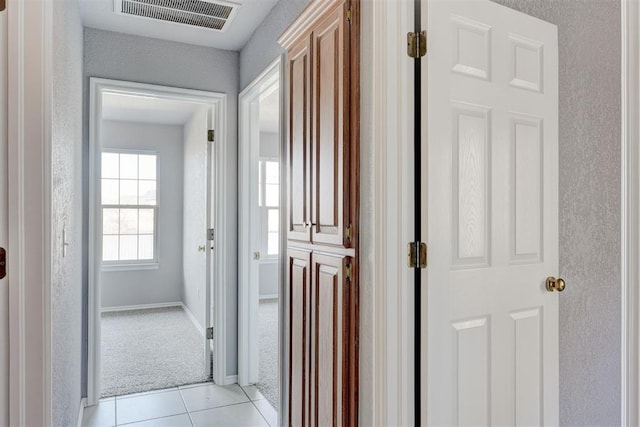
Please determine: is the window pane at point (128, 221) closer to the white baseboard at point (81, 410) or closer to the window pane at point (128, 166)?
the window pane at point (128, 166)

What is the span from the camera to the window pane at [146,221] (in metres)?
5.59

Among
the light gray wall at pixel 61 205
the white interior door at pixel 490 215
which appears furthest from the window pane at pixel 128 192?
the white interior door at pixel 490 215

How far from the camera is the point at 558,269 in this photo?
5.90ft

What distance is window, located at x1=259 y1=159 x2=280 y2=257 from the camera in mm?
6020

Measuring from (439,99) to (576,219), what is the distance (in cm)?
82

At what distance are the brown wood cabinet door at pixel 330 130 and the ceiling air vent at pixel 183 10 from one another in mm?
987

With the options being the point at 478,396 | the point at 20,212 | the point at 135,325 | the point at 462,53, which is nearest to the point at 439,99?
the point at 462,53

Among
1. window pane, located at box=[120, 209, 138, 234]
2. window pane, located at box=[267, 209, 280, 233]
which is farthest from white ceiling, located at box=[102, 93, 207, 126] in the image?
window pane, located at box=[267, 209, 280, 233]

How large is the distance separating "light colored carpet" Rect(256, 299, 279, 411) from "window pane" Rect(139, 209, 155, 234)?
5.74 ft

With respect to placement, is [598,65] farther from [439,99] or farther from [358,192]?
[358,192]

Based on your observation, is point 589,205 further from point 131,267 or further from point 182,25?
point 131,267

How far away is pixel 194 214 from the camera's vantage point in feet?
16.4
